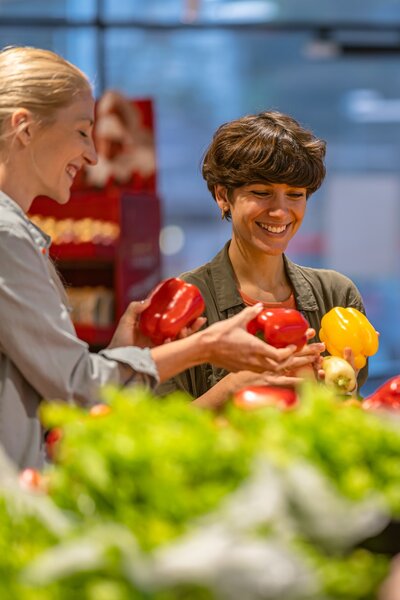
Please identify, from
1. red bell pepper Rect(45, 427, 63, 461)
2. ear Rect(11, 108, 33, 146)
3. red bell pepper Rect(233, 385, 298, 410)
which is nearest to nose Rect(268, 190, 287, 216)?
red bell pepper Rect(233, 385, 298, 410)

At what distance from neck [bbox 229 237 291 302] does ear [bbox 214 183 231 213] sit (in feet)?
0.36

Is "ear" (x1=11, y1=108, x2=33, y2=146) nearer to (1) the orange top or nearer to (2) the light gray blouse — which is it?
(2) the light gray blouse

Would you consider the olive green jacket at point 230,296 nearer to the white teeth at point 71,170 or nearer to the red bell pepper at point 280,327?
the red bell pepper at point 280,327

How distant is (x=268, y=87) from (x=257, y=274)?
7.51 metres

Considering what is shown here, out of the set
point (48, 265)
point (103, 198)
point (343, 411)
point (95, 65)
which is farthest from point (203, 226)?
point (343, 411)

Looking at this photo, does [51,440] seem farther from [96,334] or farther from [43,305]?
[96,334]

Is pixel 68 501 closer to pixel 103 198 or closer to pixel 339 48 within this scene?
pixel 103 198

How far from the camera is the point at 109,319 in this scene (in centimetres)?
659

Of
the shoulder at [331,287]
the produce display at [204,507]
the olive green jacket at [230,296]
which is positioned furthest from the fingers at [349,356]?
the produce display at [204,507]

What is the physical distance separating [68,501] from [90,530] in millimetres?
139

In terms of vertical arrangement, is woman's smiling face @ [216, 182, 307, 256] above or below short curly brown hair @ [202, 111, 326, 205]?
below

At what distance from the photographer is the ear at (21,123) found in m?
2.59

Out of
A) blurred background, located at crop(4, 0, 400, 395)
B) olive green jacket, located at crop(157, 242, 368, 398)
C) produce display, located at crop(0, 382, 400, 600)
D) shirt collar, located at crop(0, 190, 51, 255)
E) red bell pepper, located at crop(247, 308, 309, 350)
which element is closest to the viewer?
produce display, located at crop(0, 382, 400, 600)

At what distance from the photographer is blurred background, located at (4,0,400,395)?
Answer: 30.3 ft
